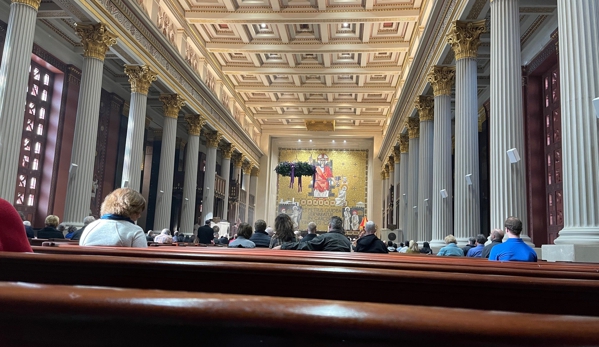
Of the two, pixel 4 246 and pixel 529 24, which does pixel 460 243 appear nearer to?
pixel 529 24

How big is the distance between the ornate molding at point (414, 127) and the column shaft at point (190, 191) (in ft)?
26.9

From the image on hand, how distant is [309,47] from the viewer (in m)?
17.5

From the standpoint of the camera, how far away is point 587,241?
14.2ft

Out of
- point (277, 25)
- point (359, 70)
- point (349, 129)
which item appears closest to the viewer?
point (277, 25)

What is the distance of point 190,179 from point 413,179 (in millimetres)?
8355

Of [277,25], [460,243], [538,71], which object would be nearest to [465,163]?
[460,243]

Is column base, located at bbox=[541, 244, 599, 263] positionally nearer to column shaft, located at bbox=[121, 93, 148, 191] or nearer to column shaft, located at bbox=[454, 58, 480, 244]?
column shaft, located at bbox=[454, 58, 480, 244]

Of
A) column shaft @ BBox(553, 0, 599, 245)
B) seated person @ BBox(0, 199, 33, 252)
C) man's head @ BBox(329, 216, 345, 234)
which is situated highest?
column shaft @ BBox(553, 0, 599, 245)

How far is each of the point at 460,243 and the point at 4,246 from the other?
8172 mm

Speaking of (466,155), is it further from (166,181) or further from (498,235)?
(166,181)

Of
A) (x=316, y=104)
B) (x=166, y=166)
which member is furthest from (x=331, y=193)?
(x=166, y=166)

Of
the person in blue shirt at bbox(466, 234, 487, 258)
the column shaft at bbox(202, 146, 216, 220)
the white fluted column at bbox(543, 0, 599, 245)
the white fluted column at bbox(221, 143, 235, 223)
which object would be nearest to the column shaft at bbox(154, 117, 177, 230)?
the column shaft at bbox(202, 146, 216, 220)

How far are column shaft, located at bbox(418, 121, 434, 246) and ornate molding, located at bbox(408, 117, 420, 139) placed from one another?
2424 mm

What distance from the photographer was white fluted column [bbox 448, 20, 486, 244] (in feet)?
27.7
